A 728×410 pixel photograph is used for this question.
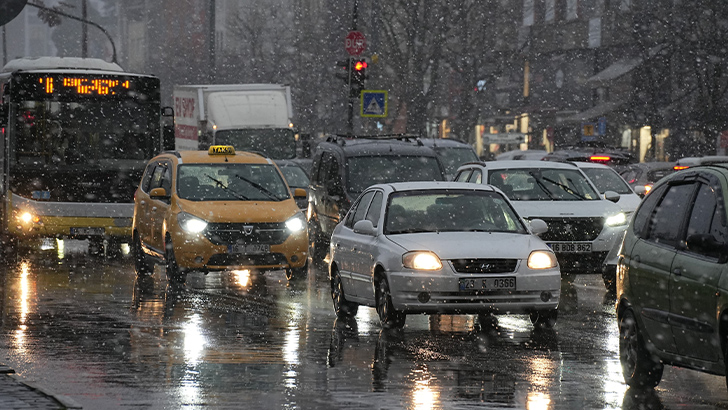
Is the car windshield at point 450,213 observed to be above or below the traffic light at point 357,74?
below

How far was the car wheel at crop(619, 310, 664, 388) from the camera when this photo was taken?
9.16 metres

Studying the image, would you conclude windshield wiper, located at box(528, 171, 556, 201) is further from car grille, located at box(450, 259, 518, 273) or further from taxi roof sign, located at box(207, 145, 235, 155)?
car grille, located at box(450, 259, 518, 273)

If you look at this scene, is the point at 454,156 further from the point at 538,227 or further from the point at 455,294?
the point at 455,294

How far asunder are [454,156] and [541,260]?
15.9m

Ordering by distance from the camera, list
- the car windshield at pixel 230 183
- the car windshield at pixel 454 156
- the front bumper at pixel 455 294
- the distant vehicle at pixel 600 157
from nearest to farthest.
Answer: the front bumper at pixel 455 294, the car windshield at pixel 230 183, the distant vehicle at pixel 600 157, the car windshield at pixel 454 156

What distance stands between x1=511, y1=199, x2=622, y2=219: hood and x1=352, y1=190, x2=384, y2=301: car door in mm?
4301

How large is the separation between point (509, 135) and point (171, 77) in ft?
148

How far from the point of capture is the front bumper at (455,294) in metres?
12.3

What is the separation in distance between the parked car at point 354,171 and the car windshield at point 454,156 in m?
5.03

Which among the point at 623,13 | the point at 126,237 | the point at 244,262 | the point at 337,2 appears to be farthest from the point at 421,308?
the point at 337,2

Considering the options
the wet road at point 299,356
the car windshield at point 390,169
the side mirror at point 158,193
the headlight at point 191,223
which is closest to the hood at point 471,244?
the wet road at point 299,356

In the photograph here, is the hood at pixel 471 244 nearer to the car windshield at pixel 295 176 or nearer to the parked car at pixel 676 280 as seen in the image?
the parked car at pixel 676 280

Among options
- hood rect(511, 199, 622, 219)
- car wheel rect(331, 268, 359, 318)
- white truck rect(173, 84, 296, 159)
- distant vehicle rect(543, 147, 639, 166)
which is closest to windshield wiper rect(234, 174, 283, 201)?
hood rect(511, 199, 622, 219)

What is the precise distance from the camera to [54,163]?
73.7 feet
